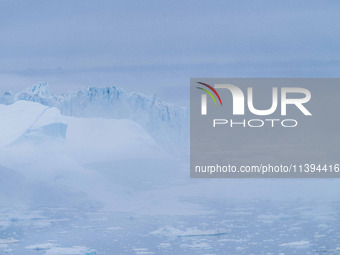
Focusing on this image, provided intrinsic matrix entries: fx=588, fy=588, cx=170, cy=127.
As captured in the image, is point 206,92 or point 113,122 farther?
point 113,122

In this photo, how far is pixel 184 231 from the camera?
Answer: 7.35 meters

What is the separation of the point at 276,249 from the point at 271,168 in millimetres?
1031

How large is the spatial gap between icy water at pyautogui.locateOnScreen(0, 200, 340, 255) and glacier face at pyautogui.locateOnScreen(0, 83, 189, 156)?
943 mm

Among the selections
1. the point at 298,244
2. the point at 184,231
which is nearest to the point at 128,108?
the point at 184,231

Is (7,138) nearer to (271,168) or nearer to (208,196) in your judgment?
(208,196)

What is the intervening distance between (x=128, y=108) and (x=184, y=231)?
1.74m

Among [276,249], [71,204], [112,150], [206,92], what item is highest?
[206,92]

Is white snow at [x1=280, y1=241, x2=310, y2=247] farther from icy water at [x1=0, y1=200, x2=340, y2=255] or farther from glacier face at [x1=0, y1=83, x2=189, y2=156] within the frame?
glacier face at [x1=0, y1=83, x2=189, y2=156]

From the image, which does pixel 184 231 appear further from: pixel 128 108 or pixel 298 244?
pixel 128 108

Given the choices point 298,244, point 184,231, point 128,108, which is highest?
point 128,108

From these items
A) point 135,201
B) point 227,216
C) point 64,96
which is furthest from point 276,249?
point 64,96

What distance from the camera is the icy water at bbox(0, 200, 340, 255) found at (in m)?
7.20

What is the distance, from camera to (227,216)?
294 inches

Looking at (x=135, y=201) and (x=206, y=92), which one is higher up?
(x=206, y=92)
